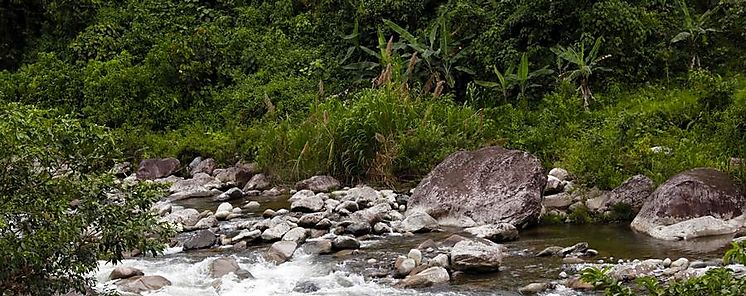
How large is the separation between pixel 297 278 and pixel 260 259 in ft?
2.92

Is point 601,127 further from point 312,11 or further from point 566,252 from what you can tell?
point 312,11

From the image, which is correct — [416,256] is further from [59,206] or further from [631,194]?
[59,206]

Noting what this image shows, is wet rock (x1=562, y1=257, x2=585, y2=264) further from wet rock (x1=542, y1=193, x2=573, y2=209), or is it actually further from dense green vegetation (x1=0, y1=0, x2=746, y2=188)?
dense green vegetation (x1=0, y1=0, x2=746, y2=188)

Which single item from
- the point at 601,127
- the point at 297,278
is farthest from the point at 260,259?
the point at 601,127

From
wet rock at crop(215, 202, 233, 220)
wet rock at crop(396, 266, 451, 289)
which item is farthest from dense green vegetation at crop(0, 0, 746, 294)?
wet rock at crop(396, 266, 451, 289)

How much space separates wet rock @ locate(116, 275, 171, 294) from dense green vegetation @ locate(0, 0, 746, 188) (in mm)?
4600

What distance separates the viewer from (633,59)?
15828 mm

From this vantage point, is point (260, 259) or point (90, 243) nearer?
point (90, 243)

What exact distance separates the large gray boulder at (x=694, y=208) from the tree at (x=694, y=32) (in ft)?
23.2

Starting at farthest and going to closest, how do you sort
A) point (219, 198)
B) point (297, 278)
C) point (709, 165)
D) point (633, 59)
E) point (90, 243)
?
1. point (633, 59)
2. point (219, 198)
3. point (709, 165)
4. point (297, 278)
5. point (90, 243)

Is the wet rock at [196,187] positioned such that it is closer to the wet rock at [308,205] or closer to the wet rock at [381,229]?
the wet rock at [308,205]

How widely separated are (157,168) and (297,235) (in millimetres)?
6860

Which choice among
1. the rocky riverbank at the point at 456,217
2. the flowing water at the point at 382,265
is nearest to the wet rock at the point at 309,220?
the rocky riverbank at the point at 456,217

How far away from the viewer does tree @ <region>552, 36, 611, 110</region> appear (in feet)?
48.4
